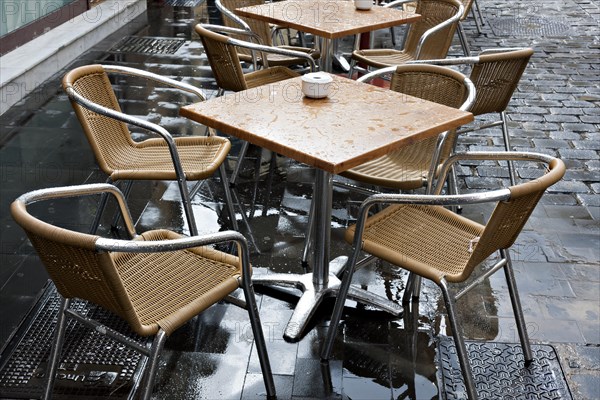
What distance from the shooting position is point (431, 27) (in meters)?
6.23

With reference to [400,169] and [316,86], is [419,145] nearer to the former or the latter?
[400,169]

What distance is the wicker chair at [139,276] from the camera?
2.34 metres

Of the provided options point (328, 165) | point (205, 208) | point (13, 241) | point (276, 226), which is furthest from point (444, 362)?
point (13, 241)

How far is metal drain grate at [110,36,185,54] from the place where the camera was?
7.95 m

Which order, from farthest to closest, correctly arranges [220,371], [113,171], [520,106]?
[520,106] < [113,171] < [220,371]

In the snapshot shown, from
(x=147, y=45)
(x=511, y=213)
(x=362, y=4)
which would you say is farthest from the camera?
(x=147, y=45)

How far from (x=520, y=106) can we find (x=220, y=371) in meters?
4.27

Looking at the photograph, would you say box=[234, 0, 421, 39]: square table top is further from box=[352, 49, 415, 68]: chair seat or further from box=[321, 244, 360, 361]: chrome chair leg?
box=[321, 244, 360, 361]: chrome chair leg

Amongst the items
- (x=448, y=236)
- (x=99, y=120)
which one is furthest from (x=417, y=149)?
(x=99, y=120)

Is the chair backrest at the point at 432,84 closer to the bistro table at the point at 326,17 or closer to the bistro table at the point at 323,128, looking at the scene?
the bistro table at the point at 323,128

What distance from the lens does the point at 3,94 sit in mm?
6184

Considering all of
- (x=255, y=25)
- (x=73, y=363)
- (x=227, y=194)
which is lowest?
(x=73, y=363)

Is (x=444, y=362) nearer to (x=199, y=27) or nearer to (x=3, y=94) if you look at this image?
(x=199, y=27)

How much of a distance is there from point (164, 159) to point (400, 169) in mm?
1157
